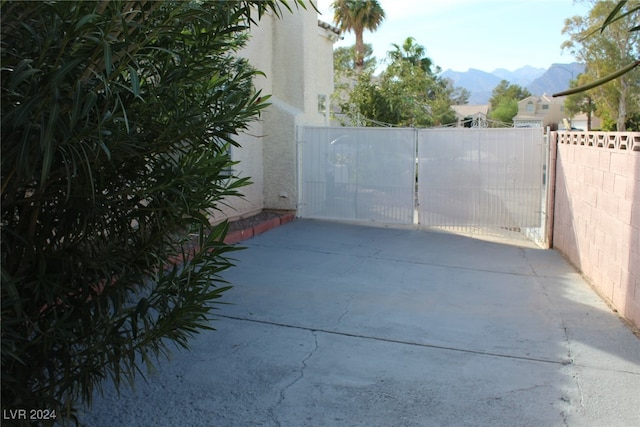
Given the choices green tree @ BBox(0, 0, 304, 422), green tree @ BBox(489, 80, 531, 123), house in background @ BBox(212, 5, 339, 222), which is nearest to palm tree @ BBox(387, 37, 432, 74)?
house in background @ BBox(212, 5, 339, 222)

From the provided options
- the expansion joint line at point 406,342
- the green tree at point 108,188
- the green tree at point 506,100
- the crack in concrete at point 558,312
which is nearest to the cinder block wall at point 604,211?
the crack in concrete at point 558,312

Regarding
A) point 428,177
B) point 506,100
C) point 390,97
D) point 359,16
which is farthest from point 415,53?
point 506,100

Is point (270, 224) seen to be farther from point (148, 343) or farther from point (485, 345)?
point (148, 343)

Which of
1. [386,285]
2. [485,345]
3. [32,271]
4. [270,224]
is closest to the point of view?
[32,271]

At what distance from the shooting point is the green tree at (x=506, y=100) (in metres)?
79.8

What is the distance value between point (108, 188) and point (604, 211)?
6.34 meters

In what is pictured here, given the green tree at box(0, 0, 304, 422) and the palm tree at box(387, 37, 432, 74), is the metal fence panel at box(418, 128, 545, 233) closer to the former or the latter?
the green tree at box(0, 0, 304, 422)

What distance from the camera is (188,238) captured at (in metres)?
3.33

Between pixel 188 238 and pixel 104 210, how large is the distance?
2.21 feet

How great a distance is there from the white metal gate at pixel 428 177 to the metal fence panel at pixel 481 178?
18mm

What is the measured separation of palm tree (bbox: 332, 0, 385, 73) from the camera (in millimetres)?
31688

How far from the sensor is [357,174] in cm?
1190

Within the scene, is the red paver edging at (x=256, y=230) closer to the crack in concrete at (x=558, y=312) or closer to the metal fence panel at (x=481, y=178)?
the metal fence panel at (x=481, y=178)

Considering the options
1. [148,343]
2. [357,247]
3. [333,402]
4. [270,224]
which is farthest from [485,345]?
[270,224]
